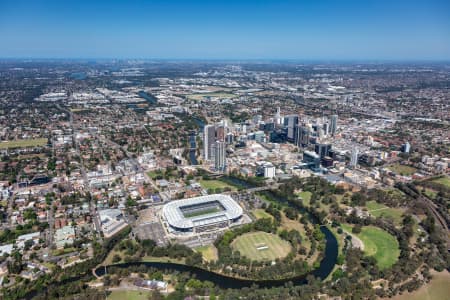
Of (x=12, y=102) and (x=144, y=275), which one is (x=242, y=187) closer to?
(x=144, y=275)

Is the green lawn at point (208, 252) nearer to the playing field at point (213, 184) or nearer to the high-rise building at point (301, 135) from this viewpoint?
the playing field at point (213, 184)

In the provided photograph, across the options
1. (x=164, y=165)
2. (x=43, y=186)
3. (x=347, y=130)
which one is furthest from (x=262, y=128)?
(x=43, y=186)

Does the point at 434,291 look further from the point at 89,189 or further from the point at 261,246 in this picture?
the point at 89,189

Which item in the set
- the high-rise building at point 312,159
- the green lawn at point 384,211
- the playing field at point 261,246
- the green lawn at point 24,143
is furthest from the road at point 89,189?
the high-rise building at point 312,159

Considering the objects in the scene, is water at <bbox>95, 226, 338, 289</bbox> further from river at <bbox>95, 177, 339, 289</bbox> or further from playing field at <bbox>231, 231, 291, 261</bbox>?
playing field at <bbox>231, 231, 291, 261</bbox>

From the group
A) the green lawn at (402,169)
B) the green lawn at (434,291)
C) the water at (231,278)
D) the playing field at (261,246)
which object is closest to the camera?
the green lawn at (434,291)

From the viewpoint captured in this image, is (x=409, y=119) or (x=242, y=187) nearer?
(x=242, y=187)

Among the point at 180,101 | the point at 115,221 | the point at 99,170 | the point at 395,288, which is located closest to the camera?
the point at 395,288
